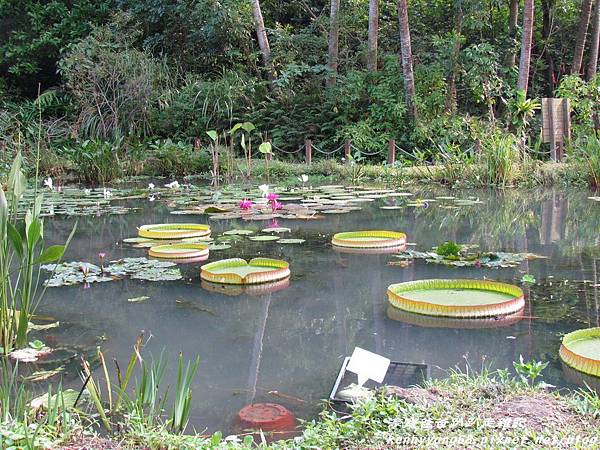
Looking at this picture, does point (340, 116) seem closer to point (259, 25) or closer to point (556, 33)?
point (259, 25)

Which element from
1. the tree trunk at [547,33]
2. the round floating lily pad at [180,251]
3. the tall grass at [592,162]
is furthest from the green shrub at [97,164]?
the tree trunk at [547,33]

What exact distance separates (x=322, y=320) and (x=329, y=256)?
151cm

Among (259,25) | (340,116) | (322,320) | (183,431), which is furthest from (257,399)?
(259,25)

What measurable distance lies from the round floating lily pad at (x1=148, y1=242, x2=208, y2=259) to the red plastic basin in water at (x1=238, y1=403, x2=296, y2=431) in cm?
241

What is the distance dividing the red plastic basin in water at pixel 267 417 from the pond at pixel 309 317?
0.13ft

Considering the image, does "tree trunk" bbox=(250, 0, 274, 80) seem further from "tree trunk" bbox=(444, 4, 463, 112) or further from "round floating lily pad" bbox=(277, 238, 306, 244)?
"round floating lily pad" bbox=(277, 238, 306, 244)

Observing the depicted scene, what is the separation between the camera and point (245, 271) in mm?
3951

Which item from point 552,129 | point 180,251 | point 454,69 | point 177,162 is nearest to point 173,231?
point 180,251

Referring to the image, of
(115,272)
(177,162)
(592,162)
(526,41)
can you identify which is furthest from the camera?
(177,162)

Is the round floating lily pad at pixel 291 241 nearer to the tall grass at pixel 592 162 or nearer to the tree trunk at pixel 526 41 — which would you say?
the tall grass at pixel 592 162

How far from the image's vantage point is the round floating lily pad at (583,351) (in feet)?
7.72

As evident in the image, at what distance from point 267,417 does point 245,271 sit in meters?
1.90

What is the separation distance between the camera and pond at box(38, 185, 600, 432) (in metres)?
2.46

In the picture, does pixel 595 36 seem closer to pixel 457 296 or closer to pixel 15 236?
pixel 457 296
